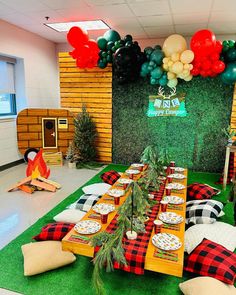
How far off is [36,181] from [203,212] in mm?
2726

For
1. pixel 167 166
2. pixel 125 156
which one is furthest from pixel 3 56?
pixel 167 166

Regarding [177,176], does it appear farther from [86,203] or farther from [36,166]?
[36,166]

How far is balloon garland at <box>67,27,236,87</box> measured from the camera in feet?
13.8

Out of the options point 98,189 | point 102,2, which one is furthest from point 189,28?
point 98,189

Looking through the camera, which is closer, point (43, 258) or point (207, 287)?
point (207, 287)

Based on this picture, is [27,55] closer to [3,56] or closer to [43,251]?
[3,56]

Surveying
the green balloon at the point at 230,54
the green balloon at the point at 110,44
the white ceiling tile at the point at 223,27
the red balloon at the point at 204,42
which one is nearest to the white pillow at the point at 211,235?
the red balloon at the point at 204,42

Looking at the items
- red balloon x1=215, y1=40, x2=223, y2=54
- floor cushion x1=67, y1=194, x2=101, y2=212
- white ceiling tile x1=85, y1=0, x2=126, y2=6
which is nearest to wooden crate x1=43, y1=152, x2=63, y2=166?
floor cushion x1=67, y1=194, x2=101, y2=212

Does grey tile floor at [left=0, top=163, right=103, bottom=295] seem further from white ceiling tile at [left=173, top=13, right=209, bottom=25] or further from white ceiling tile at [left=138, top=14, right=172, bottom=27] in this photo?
white ceiling tile at [left=173, top=13, right=209, bottom=25]

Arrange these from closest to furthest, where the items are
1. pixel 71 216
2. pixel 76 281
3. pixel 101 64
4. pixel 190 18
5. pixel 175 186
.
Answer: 1. pixel 76 281
2. pixel 71 216
3. pixel 175 186
4. pixel 190 18
5. pixel 101 64

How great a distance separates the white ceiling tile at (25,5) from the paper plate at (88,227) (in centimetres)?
373

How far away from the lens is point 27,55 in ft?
19.0

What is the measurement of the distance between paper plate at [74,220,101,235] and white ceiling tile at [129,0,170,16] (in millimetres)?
3554

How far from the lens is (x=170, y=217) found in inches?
87.0
